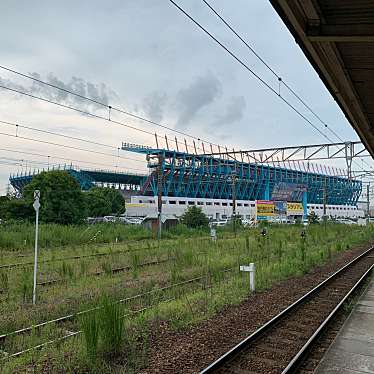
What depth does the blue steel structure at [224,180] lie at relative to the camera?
3307 inches

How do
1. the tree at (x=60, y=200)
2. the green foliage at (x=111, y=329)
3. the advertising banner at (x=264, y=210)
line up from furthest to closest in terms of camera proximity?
the advertising banner at (x=264, y=210) < the tree at (x=60, y=200) < the green foliage at (x=111, y=329)

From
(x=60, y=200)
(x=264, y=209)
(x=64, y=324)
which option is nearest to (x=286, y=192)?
(x=264, y=209)

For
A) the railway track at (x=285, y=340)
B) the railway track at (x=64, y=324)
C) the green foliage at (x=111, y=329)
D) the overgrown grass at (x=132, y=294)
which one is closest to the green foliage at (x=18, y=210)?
the overgrown grass at (x=132, y=294)

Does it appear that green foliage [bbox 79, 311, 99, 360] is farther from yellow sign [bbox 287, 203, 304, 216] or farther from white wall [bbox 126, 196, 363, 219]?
yellow sign [bbox 287, 203, 304, 216]

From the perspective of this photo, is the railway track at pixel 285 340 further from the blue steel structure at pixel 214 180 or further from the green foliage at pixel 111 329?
the blue steel structure at pixel 214 180

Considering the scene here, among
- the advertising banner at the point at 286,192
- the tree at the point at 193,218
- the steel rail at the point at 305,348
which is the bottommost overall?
the steel rail at the point at 305,348

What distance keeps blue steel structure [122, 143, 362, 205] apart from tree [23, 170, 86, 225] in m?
34.6

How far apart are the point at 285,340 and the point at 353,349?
1.18 meters

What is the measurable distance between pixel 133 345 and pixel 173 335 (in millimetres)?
1027

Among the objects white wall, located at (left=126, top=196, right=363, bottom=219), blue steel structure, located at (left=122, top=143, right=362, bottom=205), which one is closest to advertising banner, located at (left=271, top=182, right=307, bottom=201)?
blue steel structure, located at (left=122, top=143, right=362, bottom=205)

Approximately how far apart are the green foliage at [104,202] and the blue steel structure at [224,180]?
10487 millimetres

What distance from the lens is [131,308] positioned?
9734 mm

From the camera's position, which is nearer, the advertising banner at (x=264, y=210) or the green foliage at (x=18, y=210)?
the green foliage at (x=18, y=210)

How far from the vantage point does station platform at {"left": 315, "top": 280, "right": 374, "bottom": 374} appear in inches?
236
